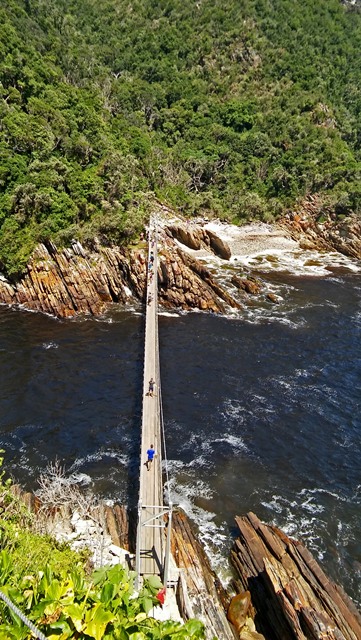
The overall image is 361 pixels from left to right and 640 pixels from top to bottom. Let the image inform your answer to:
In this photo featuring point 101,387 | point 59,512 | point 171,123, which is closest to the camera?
point 59,512

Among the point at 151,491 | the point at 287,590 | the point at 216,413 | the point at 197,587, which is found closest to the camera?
the point at 287,590

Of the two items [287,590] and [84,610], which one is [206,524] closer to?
[287,590]

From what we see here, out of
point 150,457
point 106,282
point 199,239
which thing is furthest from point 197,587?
point 199,239

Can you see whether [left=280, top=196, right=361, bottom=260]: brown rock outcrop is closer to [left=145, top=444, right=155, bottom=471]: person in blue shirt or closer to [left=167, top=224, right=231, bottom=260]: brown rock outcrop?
[left=167, top=224, right=231, bottom=260]: brown rock outcrop

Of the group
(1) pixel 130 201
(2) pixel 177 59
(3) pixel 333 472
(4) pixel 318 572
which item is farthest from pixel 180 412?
(2) pixel 177 59


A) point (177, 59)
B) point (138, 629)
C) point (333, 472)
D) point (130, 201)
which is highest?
point (177, 59)

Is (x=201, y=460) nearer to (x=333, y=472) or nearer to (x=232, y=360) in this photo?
(x=333, y=472)
